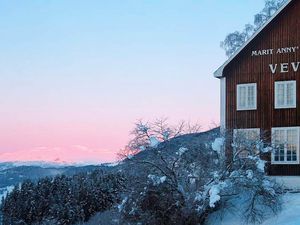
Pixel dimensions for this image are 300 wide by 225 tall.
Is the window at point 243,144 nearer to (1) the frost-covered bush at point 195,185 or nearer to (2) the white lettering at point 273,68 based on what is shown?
(1) the frost-covered bush at point 195,185

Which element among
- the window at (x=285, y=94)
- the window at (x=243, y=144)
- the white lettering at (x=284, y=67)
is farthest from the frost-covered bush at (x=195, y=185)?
the white lettering at (x=284, y=67)

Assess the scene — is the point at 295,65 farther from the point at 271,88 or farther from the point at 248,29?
the point at 248,29

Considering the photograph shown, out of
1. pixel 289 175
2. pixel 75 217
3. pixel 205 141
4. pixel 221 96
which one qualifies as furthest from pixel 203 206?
pixel 75 217

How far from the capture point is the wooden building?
3306 cm

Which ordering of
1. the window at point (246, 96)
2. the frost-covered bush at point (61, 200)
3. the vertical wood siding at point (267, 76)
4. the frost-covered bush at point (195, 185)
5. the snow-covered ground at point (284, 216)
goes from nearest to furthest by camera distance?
the snow-covered ground at point (284, 216)
the frost-covered bush at point (195, 185)
the vertical wood siding at point (267, 76)
the window at point (246, 96)
the frost-covered bush at point (61, 200)

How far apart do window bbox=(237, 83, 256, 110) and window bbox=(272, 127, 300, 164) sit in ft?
7.42

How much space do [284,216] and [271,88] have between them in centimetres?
920

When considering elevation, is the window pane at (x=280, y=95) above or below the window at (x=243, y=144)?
above

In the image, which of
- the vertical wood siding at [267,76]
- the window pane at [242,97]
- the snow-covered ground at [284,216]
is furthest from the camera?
the window pane at [242,97]

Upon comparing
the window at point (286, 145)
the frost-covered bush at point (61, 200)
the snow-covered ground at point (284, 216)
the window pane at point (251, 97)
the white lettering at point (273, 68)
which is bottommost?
the frost-covered bush at point (61, 200)

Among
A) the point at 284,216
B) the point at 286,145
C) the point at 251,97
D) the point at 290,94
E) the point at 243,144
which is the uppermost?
the point at 290,94

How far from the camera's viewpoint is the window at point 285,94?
33259 millimetres

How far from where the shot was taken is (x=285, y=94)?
3350 cm

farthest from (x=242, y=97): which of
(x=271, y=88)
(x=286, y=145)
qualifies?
(x=286, y=145)
